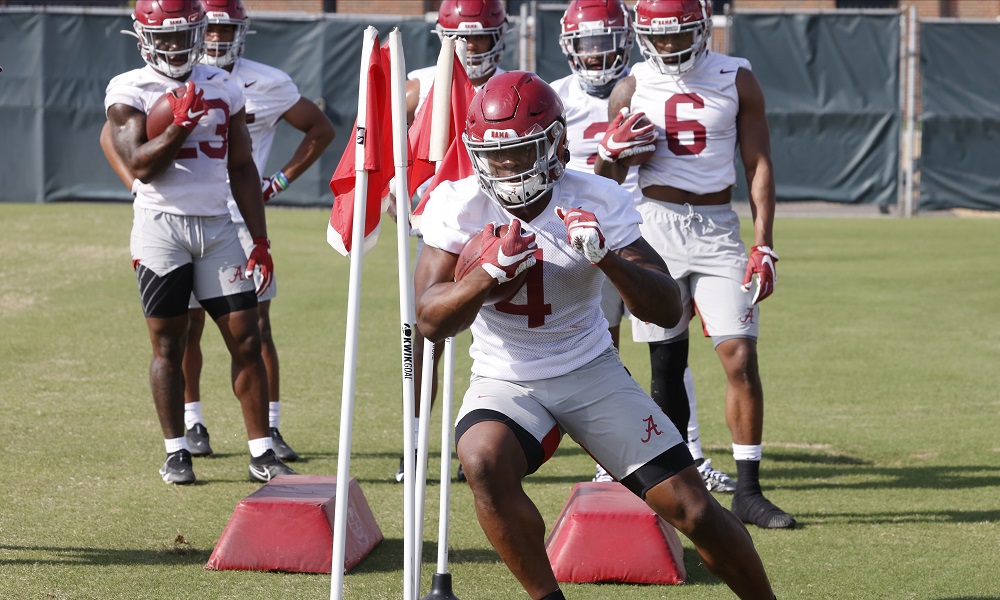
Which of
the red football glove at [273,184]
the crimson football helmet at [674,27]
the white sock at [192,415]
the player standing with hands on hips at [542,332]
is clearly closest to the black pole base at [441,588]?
the player standing with hands on hips at [542,332]

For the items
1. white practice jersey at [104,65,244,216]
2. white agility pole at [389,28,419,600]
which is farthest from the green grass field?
white practice jersey at [104,65,244,216]

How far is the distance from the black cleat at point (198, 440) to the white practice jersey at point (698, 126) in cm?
292

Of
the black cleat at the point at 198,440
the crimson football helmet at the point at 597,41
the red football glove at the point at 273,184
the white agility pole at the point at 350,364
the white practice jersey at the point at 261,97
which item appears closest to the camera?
the white agility pole at the point at 350,364

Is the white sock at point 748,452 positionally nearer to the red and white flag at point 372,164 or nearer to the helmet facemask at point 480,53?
the red and white flag at point 372,164

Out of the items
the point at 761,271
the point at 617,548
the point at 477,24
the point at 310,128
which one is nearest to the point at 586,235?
the point at 617,548

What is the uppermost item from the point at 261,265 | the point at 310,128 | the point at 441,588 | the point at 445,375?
the point at 310,128

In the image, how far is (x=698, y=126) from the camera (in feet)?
20.6

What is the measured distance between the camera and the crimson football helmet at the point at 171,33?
251 inches

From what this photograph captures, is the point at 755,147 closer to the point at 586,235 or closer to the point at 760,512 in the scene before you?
the point at 760,512

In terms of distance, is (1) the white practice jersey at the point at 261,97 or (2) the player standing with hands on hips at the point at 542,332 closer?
(2) the player standing with hands on hips at the point at 542,332

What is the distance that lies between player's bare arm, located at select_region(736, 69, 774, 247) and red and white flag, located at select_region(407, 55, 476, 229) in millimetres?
1536

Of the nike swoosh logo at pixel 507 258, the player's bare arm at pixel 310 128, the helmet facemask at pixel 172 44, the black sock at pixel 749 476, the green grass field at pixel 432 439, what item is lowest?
the green grass field at pixel 432 439

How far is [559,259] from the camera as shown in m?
4.30

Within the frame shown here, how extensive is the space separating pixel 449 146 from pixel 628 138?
53.0 inches
